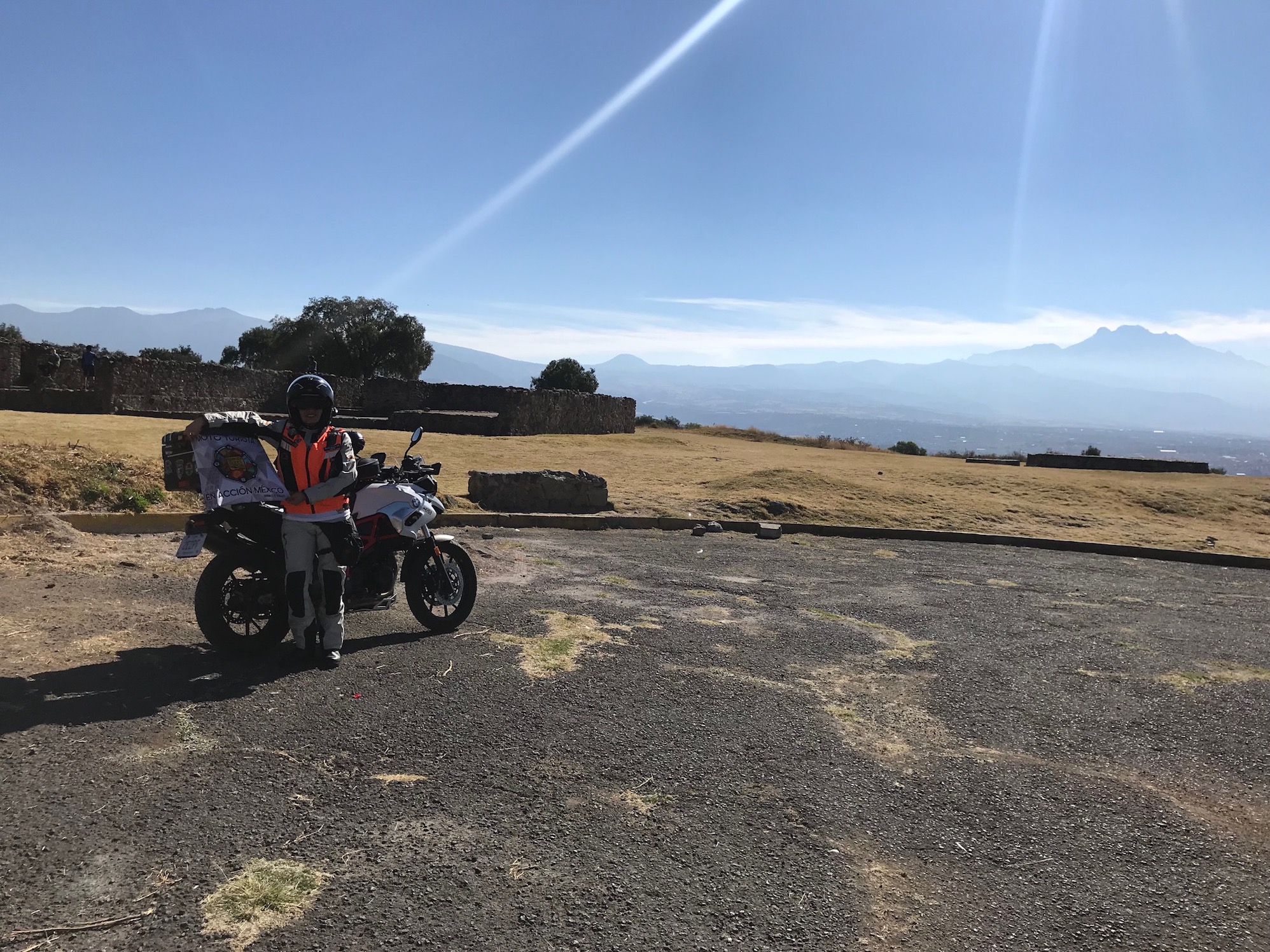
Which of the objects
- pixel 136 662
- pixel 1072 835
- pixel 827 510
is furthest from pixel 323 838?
pixel 827 510

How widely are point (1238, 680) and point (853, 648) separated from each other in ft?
8.51

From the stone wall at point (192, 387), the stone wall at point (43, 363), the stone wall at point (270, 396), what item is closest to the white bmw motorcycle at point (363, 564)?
the stone wall at point (270, 396)

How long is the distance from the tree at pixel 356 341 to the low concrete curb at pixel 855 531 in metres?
49.1

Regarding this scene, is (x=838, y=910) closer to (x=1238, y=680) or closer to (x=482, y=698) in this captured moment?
(x=482, y=698)

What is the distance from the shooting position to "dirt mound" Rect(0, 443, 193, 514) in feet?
29.2

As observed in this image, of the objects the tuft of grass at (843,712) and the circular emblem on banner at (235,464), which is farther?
the circular emblem on banner at (235,464)

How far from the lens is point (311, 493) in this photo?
4.97 m

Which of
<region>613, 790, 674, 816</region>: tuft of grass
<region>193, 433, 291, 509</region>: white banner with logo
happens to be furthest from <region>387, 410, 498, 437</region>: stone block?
<region>613, 790, 674, 816</region>: tuft of grass

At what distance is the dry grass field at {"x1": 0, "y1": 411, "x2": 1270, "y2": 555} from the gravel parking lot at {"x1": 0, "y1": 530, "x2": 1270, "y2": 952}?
5921mm

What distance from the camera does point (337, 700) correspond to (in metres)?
4.51

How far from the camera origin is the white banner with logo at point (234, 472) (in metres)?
4.84

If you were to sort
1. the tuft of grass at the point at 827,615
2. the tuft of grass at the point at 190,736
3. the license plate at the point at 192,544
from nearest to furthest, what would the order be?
1. the tuft of grass at the point at 190,736
2. the license plate at the point at 192,544
3. the tuft of grass at the point at 827,615

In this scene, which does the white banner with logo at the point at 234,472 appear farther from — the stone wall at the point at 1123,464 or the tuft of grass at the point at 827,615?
the stone wall at the point at 1123,464

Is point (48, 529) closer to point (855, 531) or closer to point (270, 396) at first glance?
point (855, 531)
